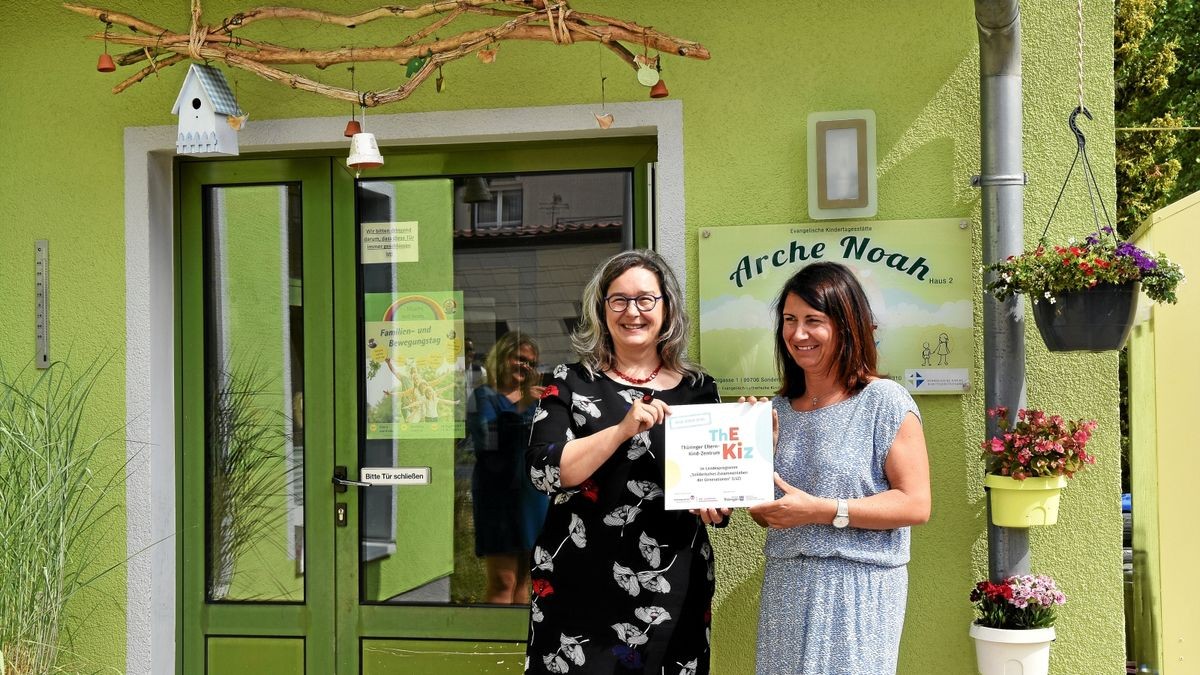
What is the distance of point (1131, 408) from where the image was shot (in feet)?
14.7

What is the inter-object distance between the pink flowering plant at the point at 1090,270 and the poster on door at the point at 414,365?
202cm

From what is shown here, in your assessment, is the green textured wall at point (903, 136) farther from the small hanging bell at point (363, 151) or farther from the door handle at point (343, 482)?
the door handle at point (343, 482)

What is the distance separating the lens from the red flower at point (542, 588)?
3.09 meters

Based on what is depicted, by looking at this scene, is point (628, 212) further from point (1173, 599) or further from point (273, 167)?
point (1173, 599)

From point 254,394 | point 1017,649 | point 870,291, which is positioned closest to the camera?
point 1017,649

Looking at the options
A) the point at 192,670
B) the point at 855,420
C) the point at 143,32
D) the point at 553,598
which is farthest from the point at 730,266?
the point at 192,670

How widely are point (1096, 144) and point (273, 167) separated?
296 cm

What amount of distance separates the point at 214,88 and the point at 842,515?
2600 mm

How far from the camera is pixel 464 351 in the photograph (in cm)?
425

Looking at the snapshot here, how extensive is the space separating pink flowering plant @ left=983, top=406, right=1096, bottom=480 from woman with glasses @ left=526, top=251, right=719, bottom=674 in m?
0.99

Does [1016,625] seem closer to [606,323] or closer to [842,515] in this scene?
[842,515]

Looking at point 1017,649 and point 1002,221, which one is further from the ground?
point 1002,221

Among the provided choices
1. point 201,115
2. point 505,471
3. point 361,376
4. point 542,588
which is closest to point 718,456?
point 542,588

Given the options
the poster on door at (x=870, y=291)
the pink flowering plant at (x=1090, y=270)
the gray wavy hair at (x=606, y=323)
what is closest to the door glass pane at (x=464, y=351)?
the poster on door at (x=870, y=291)
